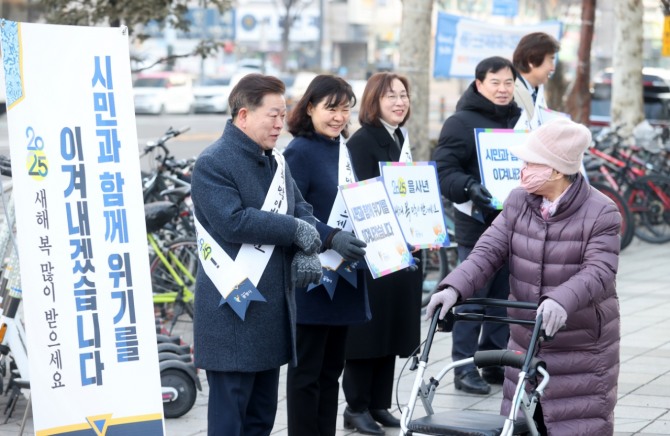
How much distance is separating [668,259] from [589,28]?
560 cm

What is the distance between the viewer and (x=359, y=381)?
6223 mm

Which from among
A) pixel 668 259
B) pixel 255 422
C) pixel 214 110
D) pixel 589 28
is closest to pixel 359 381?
pixel 255 422

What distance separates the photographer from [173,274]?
8.73m

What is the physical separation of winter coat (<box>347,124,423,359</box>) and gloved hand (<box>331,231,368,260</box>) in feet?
2.85

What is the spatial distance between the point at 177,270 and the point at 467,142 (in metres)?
2.90

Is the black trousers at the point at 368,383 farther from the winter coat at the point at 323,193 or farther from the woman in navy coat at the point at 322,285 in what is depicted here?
the winter coat at the point at 323,193

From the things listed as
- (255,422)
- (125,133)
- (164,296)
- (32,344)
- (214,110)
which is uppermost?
(125,133)

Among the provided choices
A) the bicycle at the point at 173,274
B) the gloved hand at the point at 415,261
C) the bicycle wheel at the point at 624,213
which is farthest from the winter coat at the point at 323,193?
the bicycle wheel at the point at 624,213

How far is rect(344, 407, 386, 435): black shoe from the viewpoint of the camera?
244 inches

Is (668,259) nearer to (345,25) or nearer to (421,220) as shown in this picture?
(421,220)

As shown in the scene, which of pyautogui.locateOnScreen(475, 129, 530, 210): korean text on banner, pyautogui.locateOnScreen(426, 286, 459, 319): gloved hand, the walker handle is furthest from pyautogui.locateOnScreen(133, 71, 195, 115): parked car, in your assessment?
the walker handle

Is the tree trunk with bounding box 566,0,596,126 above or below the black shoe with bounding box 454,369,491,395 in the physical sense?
above

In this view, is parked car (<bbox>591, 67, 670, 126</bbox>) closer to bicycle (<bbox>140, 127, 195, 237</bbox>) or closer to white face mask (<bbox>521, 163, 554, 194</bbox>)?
bicycle (<bbox>140, 127, 195, 237</bbox>)

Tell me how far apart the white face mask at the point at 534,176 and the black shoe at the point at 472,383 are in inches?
110
